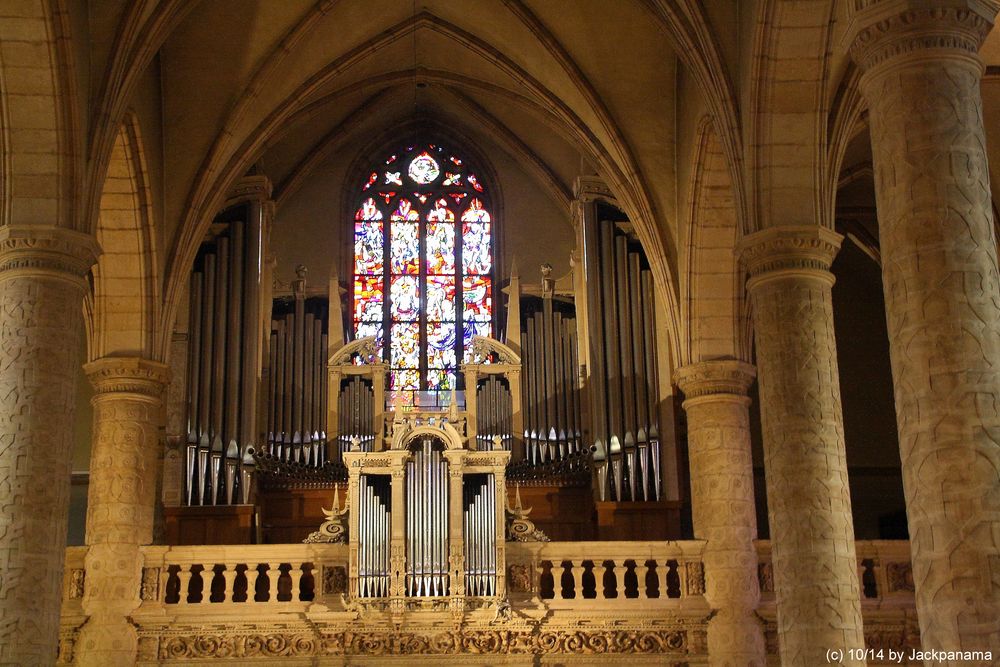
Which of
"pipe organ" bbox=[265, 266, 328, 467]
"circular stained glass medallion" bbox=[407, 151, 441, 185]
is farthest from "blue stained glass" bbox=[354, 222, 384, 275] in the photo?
"pipe organ" bbox=[265, 266, 328, 467]

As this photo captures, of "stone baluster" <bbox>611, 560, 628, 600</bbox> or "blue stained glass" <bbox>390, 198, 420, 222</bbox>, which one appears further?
"blue stained glass" <bbox>390, 198, 420, 222</bbox>

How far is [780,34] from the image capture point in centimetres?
1432

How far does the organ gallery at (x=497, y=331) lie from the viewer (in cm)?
1014

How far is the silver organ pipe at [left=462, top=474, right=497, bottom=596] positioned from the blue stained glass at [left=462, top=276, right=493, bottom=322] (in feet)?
20.8

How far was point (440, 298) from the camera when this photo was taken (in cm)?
2283

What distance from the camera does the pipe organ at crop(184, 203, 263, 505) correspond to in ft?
61.7

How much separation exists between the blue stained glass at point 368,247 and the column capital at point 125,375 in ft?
20.0

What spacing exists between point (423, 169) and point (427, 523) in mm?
8797

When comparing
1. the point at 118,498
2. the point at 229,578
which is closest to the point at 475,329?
the point at 229,578

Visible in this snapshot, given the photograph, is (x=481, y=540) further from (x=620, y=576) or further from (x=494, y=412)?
(x=494, y=412)

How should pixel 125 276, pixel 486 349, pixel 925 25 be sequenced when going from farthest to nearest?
pixel 486 349, pixel 125 276, pixel 925 25

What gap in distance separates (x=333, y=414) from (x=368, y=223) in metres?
4.54

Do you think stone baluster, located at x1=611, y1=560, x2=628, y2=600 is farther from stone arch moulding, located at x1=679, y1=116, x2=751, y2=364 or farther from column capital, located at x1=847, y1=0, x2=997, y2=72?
column capital, located at x1=847, y1=0, x2=997, y2=72

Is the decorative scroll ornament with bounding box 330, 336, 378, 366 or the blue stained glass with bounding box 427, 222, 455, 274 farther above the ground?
the blue stained glass with bounding box 427, 222, 455, 274
